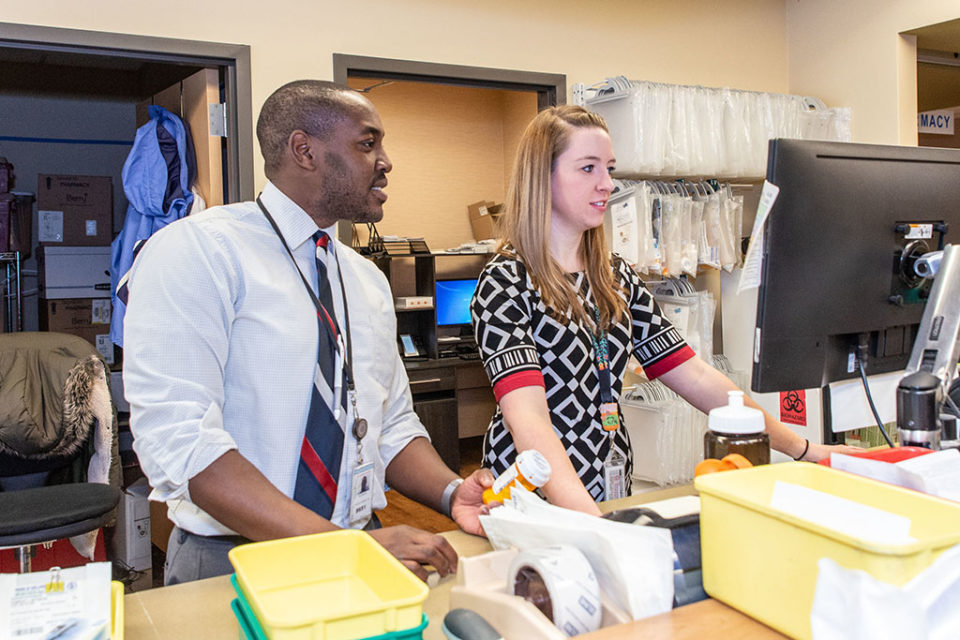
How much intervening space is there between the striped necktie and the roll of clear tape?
0.70 metres

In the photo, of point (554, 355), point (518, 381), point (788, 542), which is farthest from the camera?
point (554, 355)

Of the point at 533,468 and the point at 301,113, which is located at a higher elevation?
the point at 301,113

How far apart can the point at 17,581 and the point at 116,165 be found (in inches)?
261

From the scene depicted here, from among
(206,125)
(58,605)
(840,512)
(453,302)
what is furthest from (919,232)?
(453,302)

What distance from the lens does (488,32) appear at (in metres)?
3.96

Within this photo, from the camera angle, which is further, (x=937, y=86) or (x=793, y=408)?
(x=937, y=86)

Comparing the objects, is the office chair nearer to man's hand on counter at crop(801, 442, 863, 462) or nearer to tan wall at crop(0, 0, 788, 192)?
tan wall at crop(0, 0, 788, 192)

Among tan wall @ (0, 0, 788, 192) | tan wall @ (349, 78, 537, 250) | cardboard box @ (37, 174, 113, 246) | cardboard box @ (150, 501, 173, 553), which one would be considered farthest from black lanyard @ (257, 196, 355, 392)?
tan wall @ (349, 78, 537, 250)

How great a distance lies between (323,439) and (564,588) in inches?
30.5

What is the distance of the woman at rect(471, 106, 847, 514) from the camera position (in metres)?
1.84

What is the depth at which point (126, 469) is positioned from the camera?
15.1 feet

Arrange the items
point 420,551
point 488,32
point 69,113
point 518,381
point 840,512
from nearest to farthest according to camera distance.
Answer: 1. point 840,512
2. point 420,551
3. point 518,381
4. point 488,32
5. point 69,113

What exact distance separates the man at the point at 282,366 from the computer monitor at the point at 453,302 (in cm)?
380

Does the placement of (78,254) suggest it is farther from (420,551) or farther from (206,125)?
(420,551)
